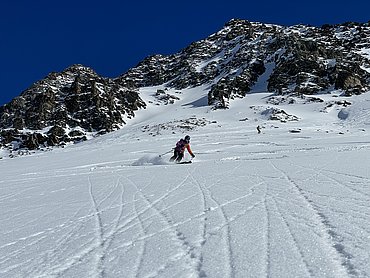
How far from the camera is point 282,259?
11.7 feet

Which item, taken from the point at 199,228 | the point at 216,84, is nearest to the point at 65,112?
the point at 216,84

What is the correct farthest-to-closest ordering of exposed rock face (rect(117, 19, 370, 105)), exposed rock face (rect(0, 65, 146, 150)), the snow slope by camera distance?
exposed rock face (rect(117, 19, 370, 105)) → exposed rock face (rect(0, 65, 146, 150)) → the snow slope

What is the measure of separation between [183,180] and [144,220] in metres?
4.62

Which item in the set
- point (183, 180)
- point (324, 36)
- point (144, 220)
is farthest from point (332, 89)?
point (144, 220)

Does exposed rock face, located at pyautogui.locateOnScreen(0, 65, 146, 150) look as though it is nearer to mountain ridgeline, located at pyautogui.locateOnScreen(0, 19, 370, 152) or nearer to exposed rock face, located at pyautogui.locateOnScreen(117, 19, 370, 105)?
mountain ridgeline, located at pyautogui.locateOnScreen(0, 19, 370, 152)

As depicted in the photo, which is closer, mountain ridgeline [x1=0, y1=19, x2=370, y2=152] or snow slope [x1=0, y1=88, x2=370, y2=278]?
snow slope [x1=0, y1=88, x2=370, y2=278]

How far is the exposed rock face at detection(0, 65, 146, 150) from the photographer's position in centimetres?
7100

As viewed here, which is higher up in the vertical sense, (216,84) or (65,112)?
(216,84)

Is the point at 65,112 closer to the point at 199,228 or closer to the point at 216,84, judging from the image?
the point at 216,84

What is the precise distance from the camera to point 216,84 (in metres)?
83.5

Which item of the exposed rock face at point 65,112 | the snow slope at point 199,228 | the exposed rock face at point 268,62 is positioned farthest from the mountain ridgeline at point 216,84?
the snow slope at point 199,228

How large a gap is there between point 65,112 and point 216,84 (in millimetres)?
35966

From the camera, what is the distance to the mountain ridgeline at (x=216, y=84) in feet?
235

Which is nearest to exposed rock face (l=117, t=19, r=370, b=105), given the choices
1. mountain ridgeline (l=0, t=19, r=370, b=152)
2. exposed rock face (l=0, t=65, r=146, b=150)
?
mountain ridgeline (l=0, t=19, r=370, b=152)
